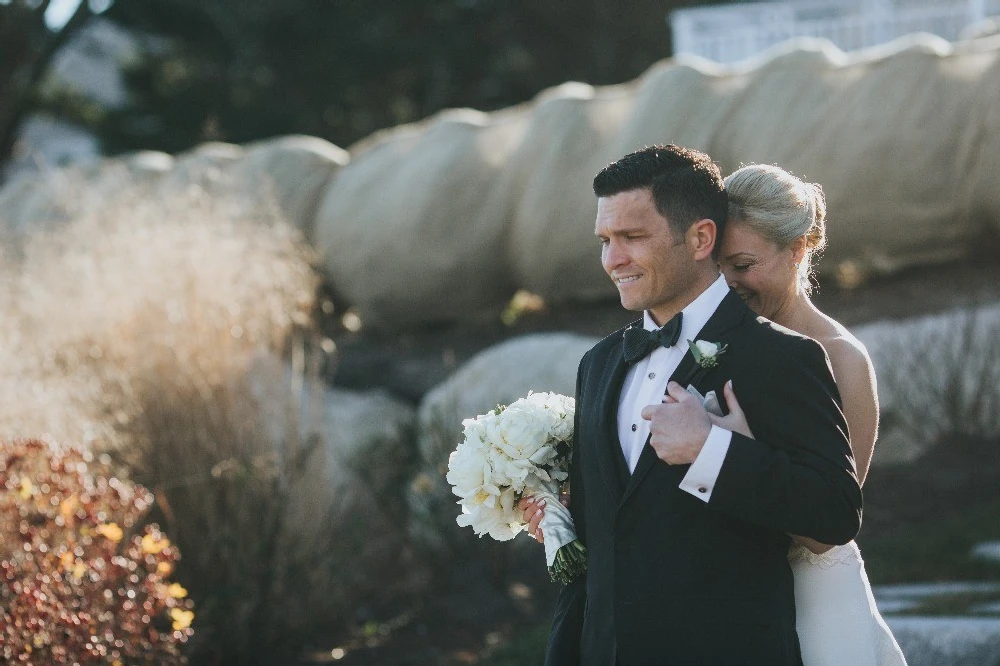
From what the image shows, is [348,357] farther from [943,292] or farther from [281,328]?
[943,292]

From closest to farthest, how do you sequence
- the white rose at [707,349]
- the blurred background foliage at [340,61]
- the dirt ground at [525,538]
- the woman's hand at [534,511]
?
1. the white rose at [707,349]
2. the woman's hand at [534,511]
3. the dirt ground at [525,538]
4. the blurred background foliage at [340,61]

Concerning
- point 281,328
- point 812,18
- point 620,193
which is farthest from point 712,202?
point 812,18

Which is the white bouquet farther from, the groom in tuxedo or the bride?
the bride

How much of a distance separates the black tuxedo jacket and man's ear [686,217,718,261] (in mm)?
119

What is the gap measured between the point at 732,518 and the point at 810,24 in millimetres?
11981

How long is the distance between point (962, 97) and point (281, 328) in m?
4.57

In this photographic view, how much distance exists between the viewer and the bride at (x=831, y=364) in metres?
2.75

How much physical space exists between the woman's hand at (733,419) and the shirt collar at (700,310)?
204 mm

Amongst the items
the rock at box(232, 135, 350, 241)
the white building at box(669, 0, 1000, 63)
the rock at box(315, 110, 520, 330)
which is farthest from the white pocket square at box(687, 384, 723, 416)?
the white building at box(669, 0, 1000, 63)

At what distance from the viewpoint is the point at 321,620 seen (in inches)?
245

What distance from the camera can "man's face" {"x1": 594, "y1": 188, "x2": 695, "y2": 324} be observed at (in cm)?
270

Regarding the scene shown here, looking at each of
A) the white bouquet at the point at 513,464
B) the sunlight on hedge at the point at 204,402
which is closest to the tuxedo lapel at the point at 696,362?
the white bouquet at the point at 513,464

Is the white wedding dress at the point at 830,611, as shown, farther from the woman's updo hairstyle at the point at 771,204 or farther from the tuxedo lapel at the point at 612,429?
the woman's updo hairstyle at the point at 771,204

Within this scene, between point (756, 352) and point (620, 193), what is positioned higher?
point (620, 193)
